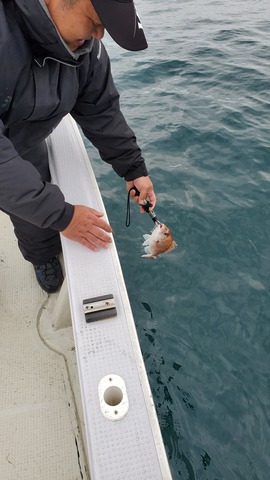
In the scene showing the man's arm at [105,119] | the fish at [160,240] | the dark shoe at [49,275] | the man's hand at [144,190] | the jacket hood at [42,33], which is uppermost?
the jacket hood at [42,33]

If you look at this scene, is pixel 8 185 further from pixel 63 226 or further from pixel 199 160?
pixel 199 160

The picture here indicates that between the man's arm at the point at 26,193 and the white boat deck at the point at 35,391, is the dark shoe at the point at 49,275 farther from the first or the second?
the man's arm at the point at 26,193

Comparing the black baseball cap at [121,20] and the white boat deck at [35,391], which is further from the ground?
the black baseball cap at [121,20]


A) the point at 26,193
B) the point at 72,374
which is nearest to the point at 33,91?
the point at 26,193

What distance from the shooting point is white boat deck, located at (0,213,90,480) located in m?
2.29

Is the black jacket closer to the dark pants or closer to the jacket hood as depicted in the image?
the jacket hood

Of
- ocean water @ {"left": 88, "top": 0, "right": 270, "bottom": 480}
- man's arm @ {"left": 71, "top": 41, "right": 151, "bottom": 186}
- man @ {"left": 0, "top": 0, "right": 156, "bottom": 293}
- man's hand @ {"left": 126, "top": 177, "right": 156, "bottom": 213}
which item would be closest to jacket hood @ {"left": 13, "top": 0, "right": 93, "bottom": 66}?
man @ {"left": 0, "top": 0, "right": 156, "bottom": 293}

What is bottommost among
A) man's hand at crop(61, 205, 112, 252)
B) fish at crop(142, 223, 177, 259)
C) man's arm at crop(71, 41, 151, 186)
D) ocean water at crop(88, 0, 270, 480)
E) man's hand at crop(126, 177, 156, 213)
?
ocean water at crop(88, 0, 270, 480)

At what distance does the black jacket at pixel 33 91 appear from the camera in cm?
186

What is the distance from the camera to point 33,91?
210 centimetres

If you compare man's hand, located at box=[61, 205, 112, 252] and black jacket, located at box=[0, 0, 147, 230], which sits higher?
black jacket, located at box=[0, 0, 147, 230]

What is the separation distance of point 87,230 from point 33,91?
86 cm

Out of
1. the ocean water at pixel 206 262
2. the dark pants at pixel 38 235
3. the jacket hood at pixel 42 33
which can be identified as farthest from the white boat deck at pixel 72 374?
the jacket hood at pixel 42 33

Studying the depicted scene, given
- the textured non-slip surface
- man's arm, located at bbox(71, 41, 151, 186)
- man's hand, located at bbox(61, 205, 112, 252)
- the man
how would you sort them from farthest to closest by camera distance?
man's arm, located at bbox(71, 41, 151, 186) < man's hand, located at bbox(61, 205, 112, 252) < the man < the textured non-slip surface
